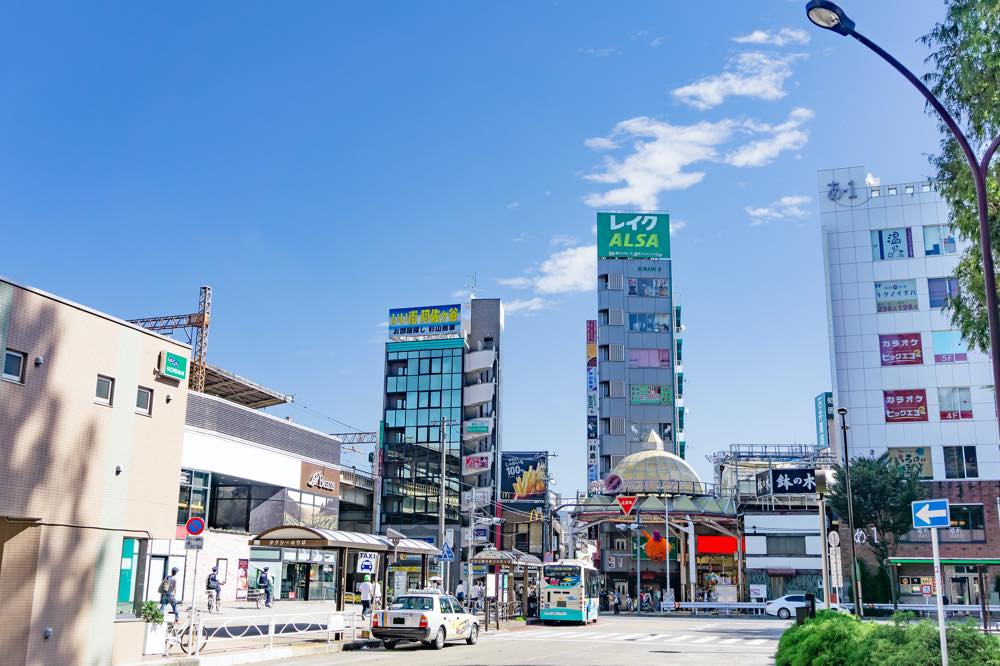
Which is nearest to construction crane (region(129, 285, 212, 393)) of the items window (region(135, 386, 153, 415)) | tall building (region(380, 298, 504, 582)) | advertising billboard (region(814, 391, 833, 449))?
tall building (region(380, 298, 504, 582))

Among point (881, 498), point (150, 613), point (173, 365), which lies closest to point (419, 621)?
point (150, 613)

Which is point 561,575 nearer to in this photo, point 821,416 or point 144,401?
point 144,401

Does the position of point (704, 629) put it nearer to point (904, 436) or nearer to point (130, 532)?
point (130, 532)

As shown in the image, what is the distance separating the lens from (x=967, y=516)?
64.7 meters

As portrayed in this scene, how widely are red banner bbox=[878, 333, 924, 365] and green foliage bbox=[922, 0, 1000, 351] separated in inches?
2117

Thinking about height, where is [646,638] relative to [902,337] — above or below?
below

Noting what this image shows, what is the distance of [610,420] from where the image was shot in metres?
104

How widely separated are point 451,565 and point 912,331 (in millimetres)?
46706

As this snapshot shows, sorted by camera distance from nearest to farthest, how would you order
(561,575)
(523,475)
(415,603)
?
(415,603), (561,575), (523,475)

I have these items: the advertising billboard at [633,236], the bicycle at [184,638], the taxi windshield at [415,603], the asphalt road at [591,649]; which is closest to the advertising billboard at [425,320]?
the advertising billboard at [633,236]

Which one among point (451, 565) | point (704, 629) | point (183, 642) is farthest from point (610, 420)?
point (183, 642)

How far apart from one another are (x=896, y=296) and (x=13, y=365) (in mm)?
69587

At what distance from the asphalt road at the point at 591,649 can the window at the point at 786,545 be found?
2991 centimetres

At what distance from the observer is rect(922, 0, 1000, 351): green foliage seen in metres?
18.1
